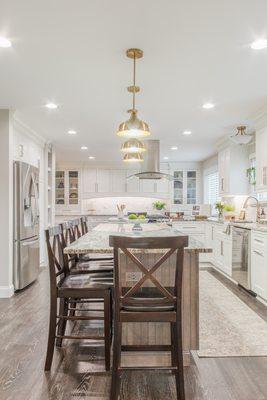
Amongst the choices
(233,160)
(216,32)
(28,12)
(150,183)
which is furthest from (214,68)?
(150,183)

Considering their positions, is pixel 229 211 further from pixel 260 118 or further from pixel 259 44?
pixel 259 44

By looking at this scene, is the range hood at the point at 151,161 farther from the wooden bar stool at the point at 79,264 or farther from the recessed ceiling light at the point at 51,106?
the wooden bar stool at the point at 79,264

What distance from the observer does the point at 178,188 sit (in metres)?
10.1

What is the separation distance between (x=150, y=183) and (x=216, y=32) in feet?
24.9

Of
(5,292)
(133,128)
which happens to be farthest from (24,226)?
(133,128)

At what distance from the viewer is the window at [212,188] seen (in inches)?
347

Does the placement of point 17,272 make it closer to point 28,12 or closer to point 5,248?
point 5,248

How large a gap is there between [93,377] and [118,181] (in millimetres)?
7946

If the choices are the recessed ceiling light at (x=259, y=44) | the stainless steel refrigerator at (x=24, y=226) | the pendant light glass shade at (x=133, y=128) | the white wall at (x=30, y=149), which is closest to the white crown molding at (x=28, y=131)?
the white wall at (x=30, y=149)

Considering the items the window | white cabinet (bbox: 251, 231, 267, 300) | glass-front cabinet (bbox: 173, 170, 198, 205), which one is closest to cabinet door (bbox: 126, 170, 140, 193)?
glass-front cabinet (bbox: 173, 170, 198, 205)

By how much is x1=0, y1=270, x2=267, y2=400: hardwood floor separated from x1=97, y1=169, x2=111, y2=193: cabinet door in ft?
23.5

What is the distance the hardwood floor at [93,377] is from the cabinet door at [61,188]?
7.09 metres

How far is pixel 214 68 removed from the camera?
3.20m

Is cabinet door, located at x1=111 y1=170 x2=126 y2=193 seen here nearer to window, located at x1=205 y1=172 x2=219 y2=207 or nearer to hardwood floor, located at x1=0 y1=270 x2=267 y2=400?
window, located at x1=205 y1=172 x2=219 y2=207
